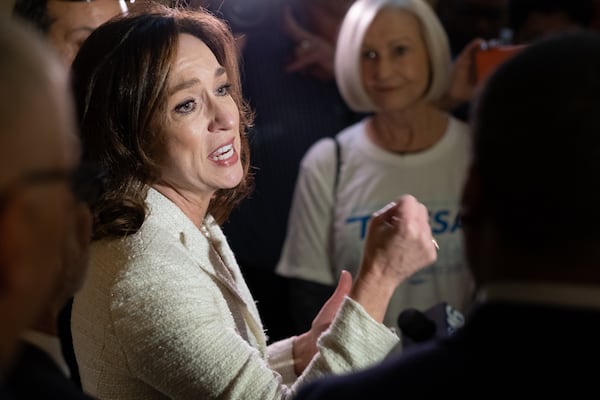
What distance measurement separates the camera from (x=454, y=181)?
99.7 inches

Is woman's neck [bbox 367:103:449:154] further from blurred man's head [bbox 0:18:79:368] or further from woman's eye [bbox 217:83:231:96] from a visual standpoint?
blurred man's head [bbox 0:18:79:368]

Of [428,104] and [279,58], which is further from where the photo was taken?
[279,58]

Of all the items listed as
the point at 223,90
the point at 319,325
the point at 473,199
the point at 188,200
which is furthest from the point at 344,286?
the point at 473,199

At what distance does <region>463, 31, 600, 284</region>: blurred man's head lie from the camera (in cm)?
91

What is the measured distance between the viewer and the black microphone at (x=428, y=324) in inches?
68.0

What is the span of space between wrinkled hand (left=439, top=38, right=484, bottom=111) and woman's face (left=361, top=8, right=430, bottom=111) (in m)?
0.15

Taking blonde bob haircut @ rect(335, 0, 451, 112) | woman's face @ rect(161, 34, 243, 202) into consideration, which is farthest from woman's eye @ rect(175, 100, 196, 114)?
blonde bob haircut @ rect(335, 0, 451, 112)

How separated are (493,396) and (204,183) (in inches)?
35.4

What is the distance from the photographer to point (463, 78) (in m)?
2.79

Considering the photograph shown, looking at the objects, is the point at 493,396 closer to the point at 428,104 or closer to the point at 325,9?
the point at 428,104

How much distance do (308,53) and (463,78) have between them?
47 cm

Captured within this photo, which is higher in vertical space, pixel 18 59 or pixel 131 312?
pixel 18 59

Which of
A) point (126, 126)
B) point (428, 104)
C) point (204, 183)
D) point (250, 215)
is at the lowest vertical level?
point (250, 215)

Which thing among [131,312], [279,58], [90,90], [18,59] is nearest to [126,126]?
[90,90]
